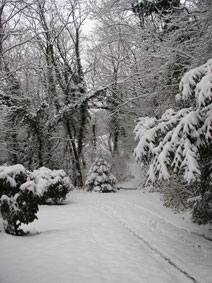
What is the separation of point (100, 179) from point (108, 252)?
Answer: 1093 cm

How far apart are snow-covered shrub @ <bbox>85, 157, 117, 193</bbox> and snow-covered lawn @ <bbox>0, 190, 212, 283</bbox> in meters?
7.55

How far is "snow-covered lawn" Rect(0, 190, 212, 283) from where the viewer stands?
143 inches

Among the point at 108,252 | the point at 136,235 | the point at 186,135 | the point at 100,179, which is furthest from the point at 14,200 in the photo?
the point at 100,179

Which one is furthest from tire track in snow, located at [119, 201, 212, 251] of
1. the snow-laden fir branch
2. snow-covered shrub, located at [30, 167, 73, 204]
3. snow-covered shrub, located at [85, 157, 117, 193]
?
snow-covered shrub, located at [85, 157, 117, 193]

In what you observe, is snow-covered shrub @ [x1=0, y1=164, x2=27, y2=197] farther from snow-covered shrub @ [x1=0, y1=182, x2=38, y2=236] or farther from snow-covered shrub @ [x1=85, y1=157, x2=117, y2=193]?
snow-covered shrub @ [x1=85, y1=157, x2=117, y2=193]

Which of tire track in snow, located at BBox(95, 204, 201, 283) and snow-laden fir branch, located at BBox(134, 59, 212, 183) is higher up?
snow-laden fir branch, located at BBox(134, 59, 212, 183)

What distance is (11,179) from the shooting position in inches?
217

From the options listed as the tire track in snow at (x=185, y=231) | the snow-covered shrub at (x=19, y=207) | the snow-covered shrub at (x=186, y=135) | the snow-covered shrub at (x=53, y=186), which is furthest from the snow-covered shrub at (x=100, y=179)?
the snow-covered shrub at (x=186, y=135)

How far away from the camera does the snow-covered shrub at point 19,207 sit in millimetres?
5363

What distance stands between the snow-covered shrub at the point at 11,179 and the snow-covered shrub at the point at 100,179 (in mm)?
10052

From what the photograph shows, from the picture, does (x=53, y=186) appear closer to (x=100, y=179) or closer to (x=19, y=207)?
(x=100, y=179)

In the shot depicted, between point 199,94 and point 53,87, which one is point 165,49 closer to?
point 199,94

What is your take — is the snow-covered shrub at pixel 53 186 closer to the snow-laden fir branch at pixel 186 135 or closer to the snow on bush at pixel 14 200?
the snow on bush at pixel 14 200

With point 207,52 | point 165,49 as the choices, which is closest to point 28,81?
point 165,49
